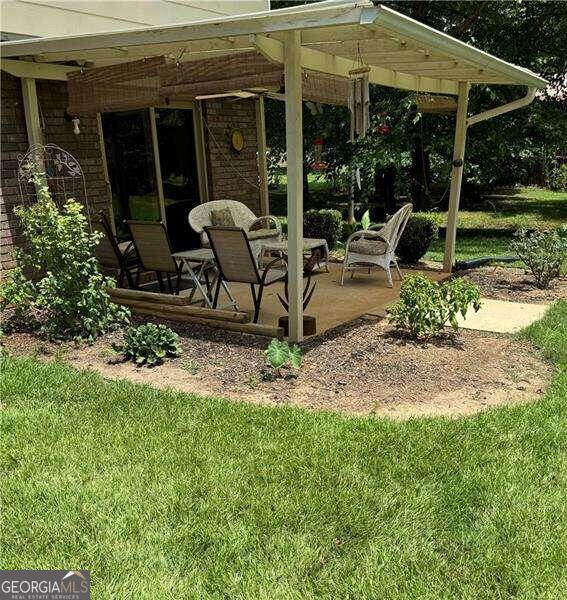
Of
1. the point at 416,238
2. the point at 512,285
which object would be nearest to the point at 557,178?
the point at 416,238

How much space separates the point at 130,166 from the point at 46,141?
1.42 metres

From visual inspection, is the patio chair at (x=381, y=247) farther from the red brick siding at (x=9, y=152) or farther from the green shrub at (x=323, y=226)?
the red brick siding at (x=9, y=152)

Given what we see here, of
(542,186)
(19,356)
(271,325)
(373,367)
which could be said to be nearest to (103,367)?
(19,356)

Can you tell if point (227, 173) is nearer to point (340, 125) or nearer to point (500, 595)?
point (340, 125)

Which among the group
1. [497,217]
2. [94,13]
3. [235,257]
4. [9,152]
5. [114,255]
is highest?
[94,13]

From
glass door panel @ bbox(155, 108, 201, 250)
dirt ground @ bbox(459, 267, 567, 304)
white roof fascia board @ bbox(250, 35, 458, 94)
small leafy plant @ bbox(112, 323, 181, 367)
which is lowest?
dirt ground @ bbox(459, 267, 567, 304)

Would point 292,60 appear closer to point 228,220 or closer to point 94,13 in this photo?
point 228,220

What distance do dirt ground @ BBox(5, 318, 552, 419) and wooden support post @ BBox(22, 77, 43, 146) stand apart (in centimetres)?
233

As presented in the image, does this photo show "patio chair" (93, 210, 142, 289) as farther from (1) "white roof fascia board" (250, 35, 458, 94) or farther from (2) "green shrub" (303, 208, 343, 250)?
(2) "green shrub" (303, 208, 343, 250)

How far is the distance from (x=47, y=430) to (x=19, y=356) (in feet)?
5.13

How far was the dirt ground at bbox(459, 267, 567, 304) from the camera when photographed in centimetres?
689

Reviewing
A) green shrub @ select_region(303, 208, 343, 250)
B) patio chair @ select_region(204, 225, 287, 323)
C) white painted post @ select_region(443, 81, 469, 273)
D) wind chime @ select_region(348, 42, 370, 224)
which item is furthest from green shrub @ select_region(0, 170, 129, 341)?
green shrub @ select_region(303, 208, 343, 250)

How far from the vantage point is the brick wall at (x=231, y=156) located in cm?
904

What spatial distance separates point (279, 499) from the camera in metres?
2.85
